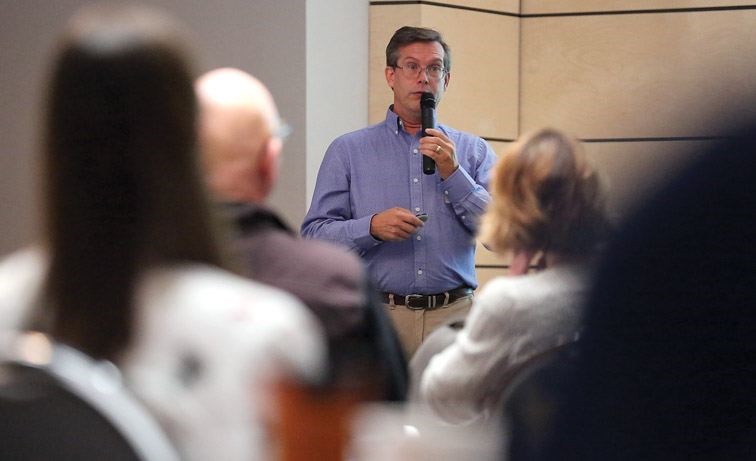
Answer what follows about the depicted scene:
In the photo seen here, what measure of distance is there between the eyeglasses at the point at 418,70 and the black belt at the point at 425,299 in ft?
2.47

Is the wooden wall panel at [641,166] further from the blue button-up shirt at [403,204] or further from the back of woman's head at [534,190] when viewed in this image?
the blue button-up shirt at [403,204]

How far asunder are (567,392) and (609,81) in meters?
5.04

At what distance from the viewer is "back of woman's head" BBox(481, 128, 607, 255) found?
6.06 feet

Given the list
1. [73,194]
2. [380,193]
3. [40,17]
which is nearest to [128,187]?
[73,194]

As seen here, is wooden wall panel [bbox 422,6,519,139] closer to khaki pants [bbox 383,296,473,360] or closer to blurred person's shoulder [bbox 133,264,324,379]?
khaki pants [bbox 383,296,473,360]

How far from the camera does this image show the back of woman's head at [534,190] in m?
1.85

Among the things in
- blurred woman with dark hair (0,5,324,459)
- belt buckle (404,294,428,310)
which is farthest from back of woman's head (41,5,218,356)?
belt buckle (404,294,428,310)

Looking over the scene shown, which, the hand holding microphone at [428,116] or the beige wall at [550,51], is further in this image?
the beige wall at [550,51]

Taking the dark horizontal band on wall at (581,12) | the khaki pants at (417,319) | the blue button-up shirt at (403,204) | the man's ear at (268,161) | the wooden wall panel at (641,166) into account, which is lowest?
the khaki pants at (417,319)

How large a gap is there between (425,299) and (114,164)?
286cm

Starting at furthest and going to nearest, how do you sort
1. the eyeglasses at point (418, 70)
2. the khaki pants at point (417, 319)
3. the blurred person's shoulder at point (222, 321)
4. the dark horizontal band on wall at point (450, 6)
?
the dark horizontal band on wall at point (450, 6)
the eyeglasses at point (418, 70)
the khaki pants at point (417, 319)
the blurred person's shoulder at point (222, 321)

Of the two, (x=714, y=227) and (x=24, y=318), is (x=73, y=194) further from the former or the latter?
(x=714, y=227)

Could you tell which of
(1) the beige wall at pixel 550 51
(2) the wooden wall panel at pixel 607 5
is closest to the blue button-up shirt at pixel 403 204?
(1) the beige wall at pixel 550 51

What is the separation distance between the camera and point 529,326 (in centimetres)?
179
